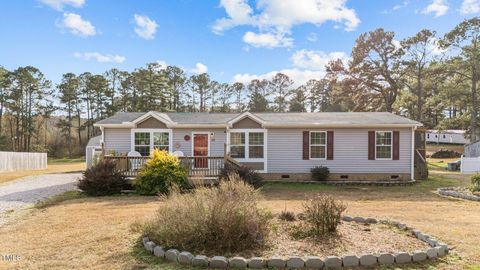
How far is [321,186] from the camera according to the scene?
15836 millimetres

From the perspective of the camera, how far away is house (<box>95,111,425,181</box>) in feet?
55.5

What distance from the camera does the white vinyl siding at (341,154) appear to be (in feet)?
55.5

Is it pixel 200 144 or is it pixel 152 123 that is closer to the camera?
pixel 152 123

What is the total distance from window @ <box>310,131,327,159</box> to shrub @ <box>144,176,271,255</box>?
38.3ft

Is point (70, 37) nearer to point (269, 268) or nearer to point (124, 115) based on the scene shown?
point (124, 115)

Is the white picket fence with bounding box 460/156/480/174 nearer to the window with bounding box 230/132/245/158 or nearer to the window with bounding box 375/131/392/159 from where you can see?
the window with bounding box 375/131/392/159

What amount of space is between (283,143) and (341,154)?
282cm

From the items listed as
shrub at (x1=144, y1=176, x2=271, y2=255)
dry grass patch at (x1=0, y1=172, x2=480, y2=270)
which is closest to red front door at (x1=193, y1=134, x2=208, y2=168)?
dry grass patch at (x1=0, y1=172, x2=480, y2=270)

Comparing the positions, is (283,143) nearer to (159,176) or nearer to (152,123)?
(152,123)

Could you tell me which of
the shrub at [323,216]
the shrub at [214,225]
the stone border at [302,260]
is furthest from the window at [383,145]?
the shrub at [214,225]

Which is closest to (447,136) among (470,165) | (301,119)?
(470,165)

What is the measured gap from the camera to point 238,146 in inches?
677

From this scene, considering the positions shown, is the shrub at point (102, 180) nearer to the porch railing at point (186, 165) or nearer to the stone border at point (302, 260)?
the porch railing at point (186, 165)

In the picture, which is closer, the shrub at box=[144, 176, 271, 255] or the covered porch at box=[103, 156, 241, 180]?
the shrub at box=[144, 176, 271, 255]
